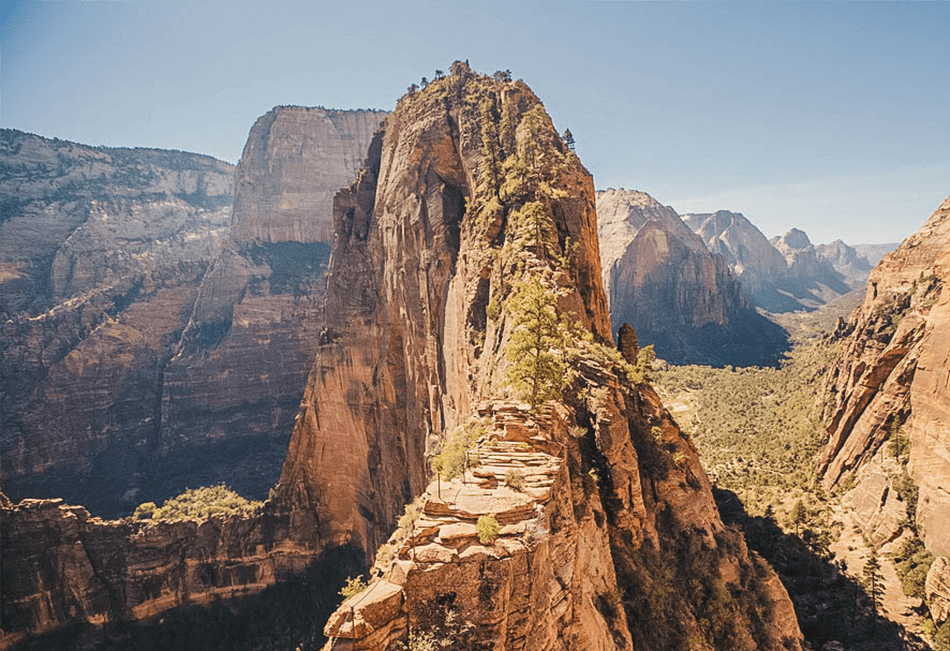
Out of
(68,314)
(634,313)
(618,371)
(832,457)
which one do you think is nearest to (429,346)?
(618,371)

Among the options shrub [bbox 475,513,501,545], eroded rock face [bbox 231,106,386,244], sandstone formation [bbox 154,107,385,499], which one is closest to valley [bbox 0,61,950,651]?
shrub [bbox 475,513,501,545]

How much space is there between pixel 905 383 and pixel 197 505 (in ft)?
333

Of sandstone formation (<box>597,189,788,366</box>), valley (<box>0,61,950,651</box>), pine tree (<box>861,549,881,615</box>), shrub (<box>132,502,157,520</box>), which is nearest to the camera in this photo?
valley (<box>0,61,950,651</box>)

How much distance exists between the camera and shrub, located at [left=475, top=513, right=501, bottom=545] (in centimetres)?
1350

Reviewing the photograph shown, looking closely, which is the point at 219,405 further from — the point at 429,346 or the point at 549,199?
the point at 549,199

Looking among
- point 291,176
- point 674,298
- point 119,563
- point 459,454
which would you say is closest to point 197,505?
point 119,563

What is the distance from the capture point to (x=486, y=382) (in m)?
30.0

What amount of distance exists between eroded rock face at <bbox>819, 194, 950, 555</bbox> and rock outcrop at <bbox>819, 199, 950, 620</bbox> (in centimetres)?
11

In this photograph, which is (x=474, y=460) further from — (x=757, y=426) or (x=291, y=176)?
(x=291, y=176)

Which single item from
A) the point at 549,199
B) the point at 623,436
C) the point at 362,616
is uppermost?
the point at 549,199

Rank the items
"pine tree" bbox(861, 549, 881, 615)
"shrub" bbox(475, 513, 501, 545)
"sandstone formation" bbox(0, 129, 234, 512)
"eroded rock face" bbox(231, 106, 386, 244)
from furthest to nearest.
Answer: "eroded rock face" bbox(231, 106, 386, 244) < "sandstone formation" bbox(0, 129, 234, 512) < "pine tree" bbox(861, 549, 881, 615) < "shrub" bbox(475, 513, 501, 545)

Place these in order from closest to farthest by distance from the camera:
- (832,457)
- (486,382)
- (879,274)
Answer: (486,382), (832,457), (879,274)

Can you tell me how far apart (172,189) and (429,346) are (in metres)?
171

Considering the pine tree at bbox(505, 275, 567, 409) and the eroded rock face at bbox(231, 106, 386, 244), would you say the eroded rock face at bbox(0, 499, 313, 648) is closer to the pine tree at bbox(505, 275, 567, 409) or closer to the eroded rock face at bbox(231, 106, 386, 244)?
the pine tree at bbox(505, 275, 567, 409)
